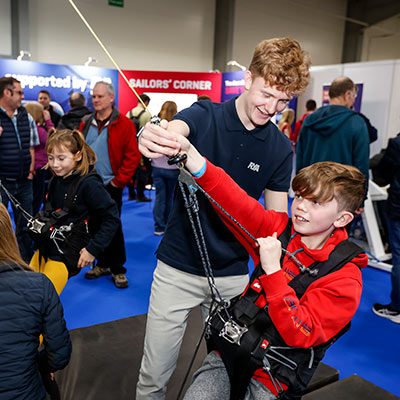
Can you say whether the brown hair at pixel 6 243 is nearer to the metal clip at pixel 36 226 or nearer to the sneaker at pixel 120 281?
the metal clip at pixel 36 226

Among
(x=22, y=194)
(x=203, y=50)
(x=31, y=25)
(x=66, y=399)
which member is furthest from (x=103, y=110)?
(x=203, y=50)

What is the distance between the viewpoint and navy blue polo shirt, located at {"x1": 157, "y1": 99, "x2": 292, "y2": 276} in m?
1.59

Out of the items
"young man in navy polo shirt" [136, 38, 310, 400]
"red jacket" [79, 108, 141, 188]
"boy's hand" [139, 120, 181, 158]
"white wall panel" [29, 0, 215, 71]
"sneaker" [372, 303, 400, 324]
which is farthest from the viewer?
"white wall panel" [29, 0, 215, 71]

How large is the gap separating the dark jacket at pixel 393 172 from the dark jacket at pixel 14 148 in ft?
10.3

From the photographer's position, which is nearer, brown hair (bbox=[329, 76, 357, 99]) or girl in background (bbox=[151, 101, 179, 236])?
brown hair (bbox=[329, 76, 357, 99])

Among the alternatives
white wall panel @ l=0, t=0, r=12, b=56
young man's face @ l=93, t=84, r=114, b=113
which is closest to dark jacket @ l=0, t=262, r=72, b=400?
young man's face @ l=93, t=84, r=114, b=113

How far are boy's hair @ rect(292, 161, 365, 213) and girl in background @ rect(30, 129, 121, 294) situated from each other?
1.57 m

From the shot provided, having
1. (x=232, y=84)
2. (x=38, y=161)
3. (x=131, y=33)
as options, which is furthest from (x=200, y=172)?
(x=131, y=33)

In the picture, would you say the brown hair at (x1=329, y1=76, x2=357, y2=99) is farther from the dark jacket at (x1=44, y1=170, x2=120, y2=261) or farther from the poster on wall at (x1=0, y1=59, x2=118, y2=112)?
the poster on wall at (x1=0, y1=59, x2=118, y2=112)

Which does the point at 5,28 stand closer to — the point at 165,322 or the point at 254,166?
the point at 254,166

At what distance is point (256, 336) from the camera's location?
1252 millimetres

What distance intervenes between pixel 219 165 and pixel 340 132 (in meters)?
2.15

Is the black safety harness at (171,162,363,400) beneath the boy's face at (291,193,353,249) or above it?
beneath

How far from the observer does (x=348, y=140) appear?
11.1ft
